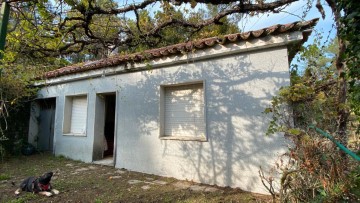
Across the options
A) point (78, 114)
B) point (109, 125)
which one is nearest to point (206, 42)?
point (109, 125)

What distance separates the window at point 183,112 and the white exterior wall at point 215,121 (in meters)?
0.24

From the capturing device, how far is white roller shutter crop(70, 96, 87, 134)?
10.4 m

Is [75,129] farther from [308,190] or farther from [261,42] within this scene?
[308,190]

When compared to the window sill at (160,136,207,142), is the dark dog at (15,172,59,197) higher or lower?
lower

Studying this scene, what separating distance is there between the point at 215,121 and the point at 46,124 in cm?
1035

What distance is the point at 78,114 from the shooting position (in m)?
10.7

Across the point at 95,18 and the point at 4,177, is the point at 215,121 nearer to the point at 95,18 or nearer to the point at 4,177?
the point at 95,18

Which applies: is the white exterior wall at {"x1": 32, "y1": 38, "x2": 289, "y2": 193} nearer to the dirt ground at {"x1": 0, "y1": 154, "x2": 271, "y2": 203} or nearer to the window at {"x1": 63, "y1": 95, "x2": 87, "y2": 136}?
the dirt ground at {"x1": 0, "y1": 154, "x2": 271, "y2": 203}

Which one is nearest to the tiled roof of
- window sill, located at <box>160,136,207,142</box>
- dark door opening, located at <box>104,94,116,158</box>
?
dark door opening, located at <box>104,94,116,158</box>

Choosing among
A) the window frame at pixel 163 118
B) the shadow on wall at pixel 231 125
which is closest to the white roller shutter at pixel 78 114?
the window frame at pixel 163 118

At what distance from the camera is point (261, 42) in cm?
580

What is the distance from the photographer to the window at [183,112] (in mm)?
7094

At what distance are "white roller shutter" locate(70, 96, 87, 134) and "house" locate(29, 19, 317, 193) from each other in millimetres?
88

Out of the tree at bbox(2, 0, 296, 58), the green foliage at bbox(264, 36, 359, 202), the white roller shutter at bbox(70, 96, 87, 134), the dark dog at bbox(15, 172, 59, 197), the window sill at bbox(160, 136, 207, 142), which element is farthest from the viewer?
the white roller shutter at bbox(70, 96, 87, 134)
